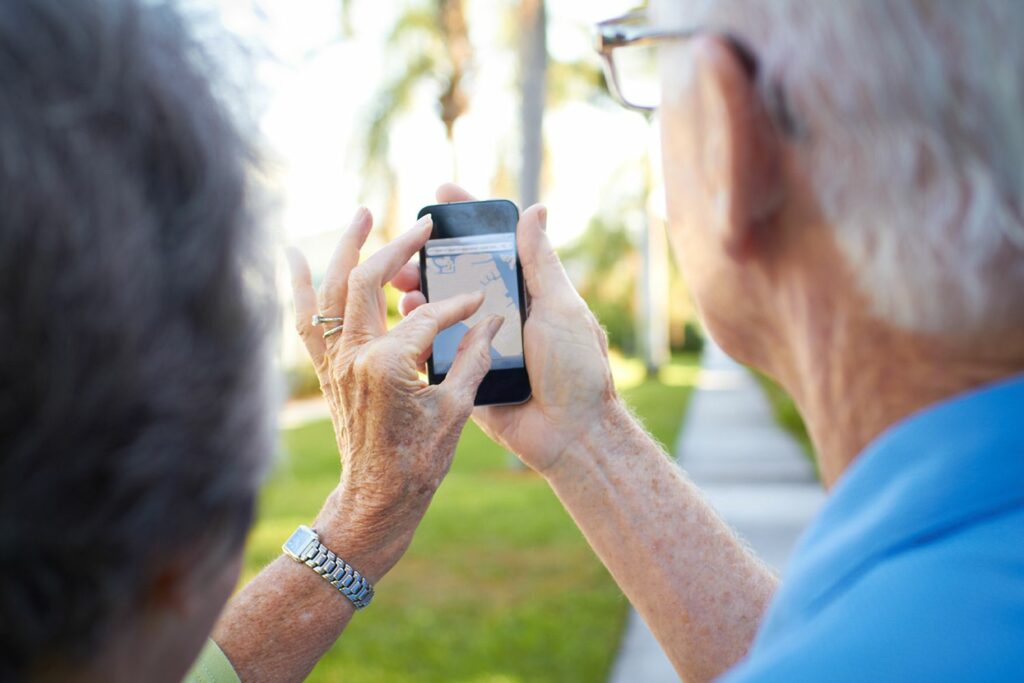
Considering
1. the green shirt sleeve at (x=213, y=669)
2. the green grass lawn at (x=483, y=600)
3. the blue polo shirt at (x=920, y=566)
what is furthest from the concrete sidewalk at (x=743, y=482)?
the blue polo shirt at (x=920, y=566)

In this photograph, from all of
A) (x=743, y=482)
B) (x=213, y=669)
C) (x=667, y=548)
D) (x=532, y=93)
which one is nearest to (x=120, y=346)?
(x=213, y=669)

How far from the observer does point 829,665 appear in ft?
2.72

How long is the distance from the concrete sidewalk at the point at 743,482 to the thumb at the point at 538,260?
0.66 m

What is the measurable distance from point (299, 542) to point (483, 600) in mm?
4292

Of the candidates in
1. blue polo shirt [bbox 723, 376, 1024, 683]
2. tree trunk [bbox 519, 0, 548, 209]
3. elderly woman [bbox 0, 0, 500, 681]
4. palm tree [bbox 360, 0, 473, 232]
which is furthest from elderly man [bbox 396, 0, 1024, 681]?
palm tree [bbox 360, 0, 473, 232]

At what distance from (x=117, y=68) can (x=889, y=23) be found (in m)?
0.60

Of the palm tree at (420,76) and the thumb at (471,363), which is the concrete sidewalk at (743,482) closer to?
the thumb at (471,363)

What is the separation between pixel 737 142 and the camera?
0.97 metres

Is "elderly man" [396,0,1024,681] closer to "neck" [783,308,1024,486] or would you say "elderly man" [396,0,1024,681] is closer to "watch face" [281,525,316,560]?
"neck" [783,308,1024,486]

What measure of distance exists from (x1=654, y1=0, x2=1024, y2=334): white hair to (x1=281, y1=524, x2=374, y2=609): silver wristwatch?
0.97 metres

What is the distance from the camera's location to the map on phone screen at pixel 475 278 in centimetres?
194

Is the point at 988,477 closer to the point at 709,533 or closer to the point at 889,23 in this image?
the point at 889,23

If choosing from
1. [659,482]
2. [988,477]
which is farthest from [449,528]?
[988,477]

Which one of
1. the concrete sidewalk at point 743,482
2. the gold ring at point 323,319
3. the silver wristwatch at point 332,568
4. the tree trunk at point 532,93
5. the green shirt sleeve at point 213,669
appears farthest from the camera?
the tree trunk at point 532,93
